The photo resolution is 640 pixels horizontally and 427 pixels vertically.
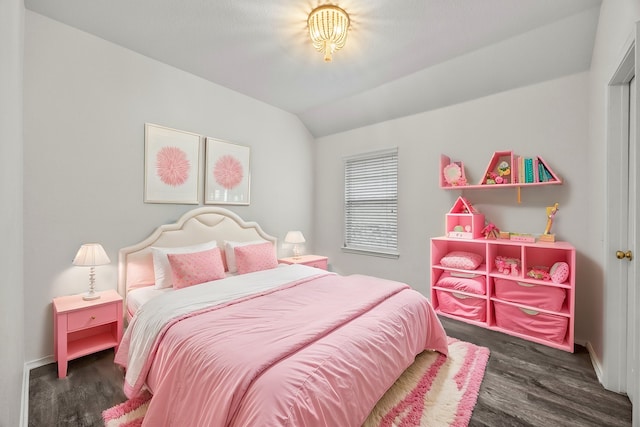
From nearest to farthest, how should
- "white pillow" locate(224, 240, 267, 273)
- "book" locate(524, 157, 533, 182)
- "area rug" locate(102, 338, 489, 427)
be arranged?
1. "area rug" locate(102, 338, 489, 427)
2. "book" locate(524, 157, 533, 182)
3. "white pillow" locate(224, 240, 267, 273)

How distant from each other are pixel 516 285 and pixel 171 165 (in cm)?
372

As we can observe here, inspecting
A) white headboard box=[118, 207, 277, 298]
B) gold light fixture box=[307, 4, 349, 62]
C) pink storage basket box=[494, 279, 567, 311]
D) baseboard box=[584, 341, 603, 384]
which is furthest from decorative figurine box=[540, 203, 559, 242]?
white headboard box=[118, 207, 277, 298]

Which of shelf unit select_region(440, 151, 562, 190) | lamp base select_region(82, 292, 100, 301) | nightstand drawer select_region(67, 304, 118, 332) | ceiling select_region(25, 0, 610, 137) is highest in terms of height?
ceiling select_region(25, 0, 610, 137)

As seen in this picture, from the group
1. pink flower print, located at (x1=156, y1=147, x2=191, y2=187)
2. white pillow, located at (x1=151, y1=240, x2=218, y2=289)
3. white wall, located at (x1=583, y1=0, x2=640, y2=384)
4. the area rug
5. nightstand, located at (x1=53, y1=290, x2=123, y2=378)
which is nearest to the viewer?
the area rug

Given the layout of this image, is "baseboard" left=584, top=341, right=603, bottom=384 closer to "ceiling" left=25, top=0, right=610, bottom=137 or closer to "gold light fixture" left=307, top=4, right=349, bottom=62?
"ceiling" left=25, top=0, right=610, bottom=137

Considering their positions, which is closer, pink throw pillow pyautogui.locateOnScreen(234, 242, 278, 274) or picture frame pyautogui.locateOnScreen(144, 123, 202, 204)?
picture frame pyautogui.locateOnScreen(144, 123, 202, 204)

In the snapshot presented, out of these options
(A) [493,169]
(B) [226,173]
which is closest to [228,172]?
(B) [226,173]

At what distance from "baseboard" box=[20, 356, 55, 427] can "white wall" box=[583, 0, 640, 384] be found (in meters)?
3.72

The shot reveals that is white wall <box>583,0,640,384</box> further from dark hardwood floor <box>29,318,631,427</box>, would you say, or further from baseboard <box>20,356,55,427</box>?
baseboard <box>20,356,55,427</box>

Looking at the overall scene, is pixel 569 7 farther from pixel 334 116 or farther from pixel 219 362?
pixel 219 362

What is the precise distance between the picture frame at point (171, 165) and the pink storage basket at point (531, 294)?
340 centimetres

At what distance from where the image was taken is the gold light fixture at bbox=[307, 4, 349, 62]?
202 centimetres

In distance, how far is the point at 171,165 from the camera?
9.52 feet

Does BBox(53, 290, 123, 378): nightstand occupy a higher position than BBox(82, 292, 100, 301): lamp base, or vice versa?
BBox(82, 292, 100, 301): lamp base
